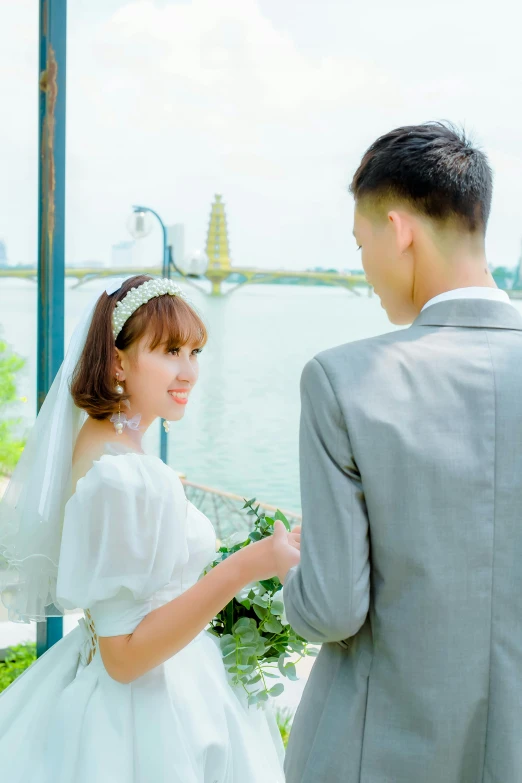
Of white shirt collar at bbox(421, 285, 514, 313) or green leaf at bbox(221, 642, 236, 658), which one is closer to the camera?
white shirt collar at bbox(421, 285, 514, 313)

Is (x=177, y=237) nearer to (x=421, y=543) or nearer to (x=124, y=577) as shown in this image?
(x=124, y=577)

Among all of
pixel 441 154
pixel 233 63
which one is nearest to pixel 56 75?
pixel 441 154

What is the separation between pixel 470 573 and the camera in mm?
926

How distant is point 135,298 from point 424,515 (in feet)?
2.77

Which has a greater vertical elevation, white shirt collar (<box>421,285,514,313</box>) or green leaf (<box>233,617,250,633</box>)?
white shirt collar (<box>421,285,514,313</box>)

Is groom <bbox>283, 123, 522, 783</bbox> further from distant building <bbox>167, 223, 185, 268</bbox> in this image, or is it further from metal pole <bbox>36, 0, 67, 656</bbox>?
distant building <bbox>167, 223, 185, 268</bbox>

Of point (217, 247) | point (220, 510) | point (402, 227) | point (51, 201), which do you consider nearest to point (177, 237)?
point (217, 247)

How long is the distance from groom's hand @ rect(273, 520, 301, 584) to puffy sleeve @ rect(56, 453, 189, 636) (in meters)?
0.26

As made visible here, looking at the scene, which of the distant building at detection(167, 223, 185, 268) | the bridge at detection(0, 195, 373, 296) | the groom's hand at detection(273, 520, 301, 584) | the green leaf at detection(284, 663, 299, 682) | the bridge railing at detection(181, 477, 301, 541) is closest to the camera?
the groom's hand at detection(273, 520, 301, 584)

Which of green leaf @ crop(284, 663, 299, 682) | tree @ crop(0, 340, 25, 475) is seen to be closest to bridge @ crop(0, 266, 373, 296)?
tree @ crop(0, 340, 25, 475)

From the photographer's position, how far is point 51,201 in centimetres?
241

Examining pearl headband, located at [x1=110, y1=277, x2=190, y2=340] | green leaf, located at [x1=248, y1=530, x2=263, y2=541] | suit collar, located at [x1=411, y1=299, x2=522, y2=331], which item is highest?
suit collar, located at [x1=411, y1=299, x2=522, y2=331]

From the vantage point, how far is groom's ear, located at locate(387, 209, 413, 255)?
996 millimetres

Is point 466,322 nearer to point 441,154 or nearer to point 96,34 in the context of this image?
point 441,154
